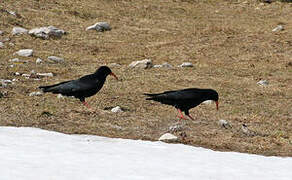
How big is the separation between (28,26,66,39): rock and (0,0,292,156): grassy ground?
509mm

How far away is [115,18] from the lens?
3625 cm

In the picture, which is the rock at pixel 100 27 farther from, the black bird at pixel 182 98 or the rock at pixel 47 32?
the black bird at pixel 182 98

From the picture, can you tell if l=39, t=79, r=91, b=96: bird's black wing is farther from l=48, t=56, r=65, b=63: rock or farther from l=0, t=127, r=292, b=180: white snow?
l=48, t=56, r=65, b=63: rock

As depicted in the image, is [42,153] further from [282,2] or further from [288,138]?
[282,2]

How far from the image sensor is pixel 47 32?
29.4 metres

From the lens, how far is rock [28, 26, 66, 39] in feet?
94.4

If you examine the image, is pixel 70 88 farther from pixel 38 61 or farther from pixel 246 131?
pixel 38 61

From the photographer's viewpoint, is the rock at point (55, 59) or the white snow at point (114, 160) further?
the rock at point (55, 59)

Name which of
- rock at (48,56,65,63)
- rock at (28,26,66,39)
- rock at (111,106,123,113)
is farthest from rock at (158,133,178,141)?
rock at (28,26,66,39)

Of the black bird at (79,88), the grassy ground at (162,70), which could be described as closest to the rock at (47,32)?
the grassy ground at (162,70)

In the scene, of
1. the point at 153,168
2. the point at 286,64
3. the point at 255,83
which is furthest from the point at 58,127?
the point at 286,64

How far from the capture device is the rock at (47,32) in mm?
28781

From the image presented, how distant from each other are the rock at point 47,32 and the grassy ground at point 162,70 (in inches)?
20.0

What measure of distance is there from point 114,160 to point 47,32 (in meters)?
20.0
